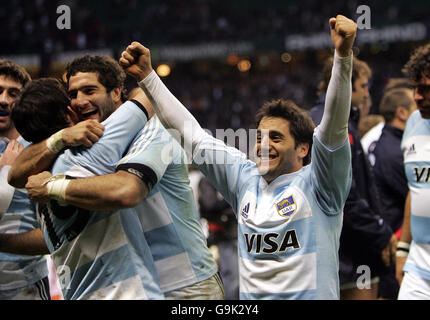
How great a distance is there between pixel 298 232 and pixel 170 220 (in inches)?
24.3

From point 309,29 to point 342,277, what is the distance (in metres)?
18.3

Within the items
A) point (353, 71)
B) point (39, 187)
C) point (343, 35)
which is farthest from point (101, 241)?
point (353, 71)

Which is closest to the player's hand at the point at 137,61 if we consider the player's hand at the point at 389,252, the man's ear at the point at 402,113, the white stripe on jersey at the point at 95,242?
the white stripe on jersey at the point at 95,242

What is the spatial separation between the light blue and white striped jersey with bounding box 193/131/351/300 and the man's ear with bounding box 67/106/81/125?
940 millimetres

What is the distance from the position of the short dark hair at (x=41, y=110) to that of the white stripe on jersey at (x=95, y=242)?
0.56 m

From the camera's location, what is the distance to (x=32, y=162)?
→ 8.73 feet

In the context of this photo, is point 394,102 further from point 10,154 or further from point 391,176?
point 10,154

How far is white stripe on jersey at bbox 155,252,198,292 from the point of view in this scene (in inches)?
106

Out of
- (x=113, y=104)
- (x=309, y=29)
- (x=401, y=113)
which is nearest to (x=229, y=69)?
(x=309, y=29)

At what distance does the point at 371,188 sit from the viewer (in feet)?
12.9

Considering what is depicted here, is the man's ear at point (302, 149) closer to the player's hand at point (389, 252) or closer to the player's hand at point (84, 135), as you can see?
the player's hand at point (84, 135)

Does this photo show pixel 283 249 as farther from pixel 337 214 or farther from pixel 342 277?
pixel 342 277

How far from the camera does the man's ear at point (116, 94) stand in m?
2.92
